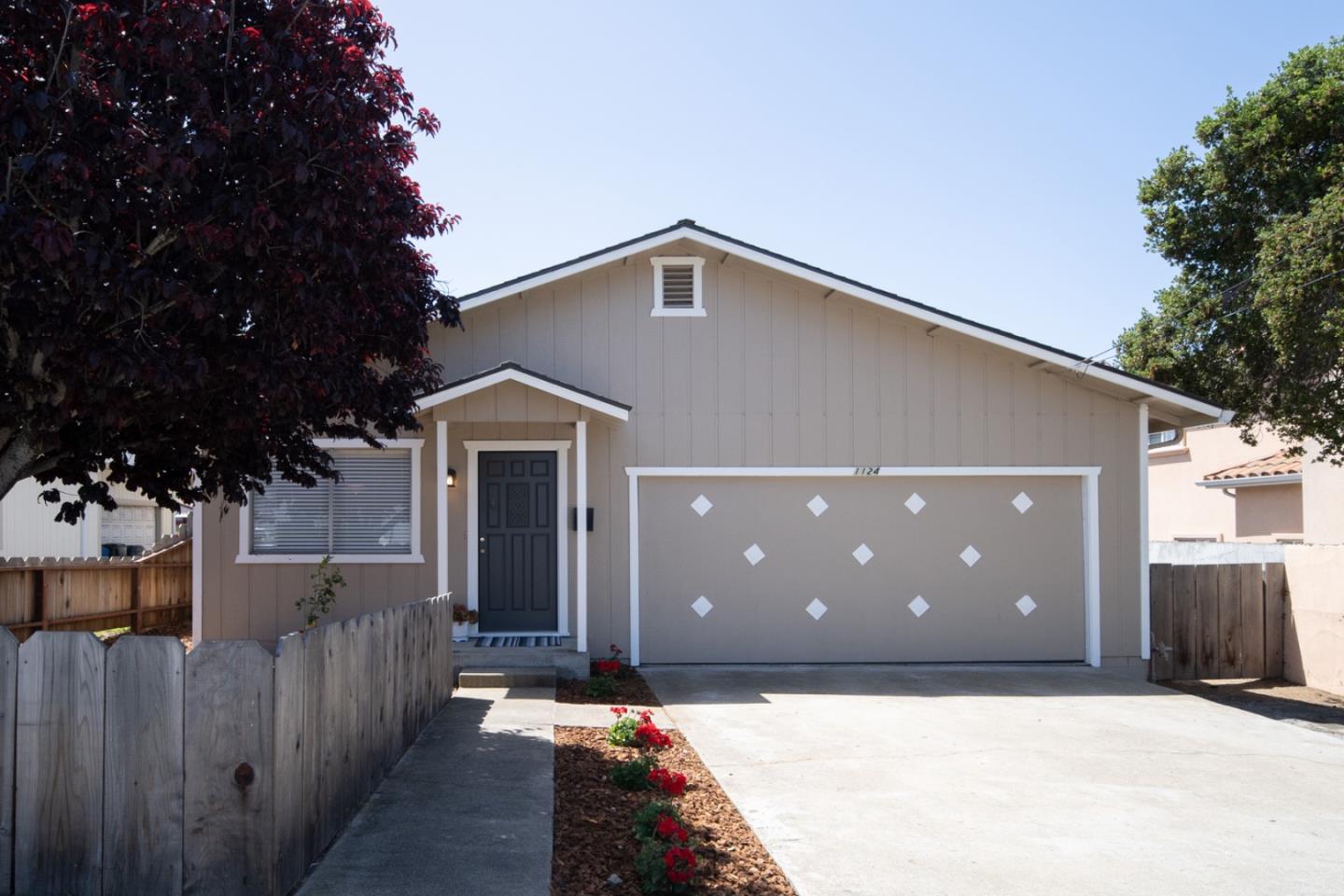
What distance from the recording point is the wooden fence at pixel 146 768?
15.1 feet

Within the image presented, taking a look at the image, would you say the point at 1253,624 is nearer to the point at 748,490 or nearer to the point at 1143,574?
the point at 1143,574

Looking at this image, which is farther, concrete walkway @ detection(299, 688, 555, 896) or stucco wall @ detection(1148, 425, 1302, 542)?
stucco wall @ detection(1148, 425, 1302, 542)

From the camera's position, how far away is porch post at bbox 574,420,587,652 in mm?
11812

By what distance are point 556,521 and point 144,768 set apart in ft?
25.7

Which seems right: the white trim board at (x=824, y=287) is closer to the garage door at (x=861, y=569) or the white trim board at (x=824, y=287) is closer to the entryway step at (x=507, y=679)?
the garage door at (x=861, y=569)

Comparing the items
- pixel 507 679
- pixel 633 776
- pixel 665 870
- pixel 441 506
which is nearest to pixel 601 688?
pixel 507 679

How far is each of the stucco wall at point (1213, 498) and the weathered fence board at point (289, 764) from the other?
1803 cm

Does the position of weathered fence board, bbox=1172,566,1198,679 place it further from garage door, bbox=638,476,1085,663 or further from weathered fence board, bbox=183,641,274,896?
weathered fence board, bbox=183,641,274,896

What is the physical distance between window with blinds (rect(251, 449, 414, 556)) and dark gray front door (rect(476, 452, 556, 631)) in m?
0.89

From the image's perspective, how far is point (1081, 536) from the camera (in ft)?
42.4

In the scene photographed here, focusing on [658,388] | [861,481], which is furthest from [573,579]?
[861,481]

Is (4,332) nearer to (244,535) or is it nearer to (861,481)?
(244,535)

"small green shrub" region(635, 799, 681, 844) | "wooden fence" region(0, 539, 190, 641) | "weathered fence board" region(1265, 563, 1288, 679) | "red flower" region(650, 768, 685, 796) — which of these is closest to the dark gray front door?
"wooden fence" region(0, 539, 190, 641)

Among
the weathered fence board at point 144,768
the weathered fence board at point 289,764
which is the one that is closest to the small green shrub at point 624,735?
the weathered fence board at point 289,764
